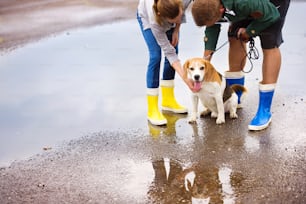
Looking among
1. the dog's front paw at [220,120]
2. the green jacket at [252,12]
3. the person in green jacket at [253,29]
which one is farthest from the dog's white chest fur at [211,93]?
the green jacket at [252,12]

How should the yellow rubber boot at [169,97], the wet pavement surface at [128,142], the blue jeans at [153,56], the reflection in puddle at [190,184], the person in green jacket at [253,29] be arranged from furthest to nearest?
1. the yellow rubber boot at [169,97]
2. the blue jeans at [153,56]
3. the person in green jacket at [253,29]
4. the wet pavement surface at [128,142]
5. the reflection in puddle at [190,184]

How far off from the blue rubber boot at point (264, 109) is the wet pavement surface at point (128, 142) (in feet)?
0.27

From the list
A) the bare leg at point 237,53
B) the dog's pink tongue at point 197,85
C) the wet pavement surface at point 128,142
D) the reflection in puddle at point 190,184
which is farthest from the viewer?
the bare leg at point 237,53

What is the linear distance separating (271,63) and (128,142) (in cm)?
150

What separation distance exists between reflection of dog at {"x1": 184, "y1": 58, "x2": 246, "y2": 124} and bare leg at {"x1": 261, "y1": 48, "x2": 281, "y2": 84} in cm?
41

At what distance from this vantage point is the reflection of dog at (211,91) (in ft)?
14.9

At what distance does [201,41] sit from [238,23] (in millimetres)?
2830

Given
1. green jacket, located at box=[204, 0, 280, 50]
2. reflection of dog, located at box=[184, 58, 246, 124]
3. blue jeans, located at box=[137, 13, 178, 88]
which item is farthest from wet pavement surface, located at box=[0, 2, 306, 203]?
green jacket, located at box=[204, 0, 280, 50]

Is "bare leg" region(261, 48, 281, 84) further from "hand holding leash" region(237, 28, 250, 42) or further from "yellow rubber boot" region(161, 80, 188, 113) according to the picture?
"yellow rubber boot" region(161, 80, 188, 113)

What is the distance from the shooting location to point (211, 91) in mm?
4703

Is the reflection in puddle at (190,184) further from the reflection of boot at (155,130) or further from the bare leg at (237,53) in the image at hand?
the bare leg at (237,53)

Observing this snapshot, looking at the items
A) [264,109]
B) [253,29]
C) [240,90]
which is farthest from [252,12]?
[240,90]

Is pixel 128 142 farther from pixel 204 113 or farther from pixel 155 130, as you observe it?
pixel 204 113

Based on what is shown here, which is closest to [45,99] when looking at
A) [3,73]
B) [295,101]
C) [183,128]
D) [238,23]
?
[3,73]
